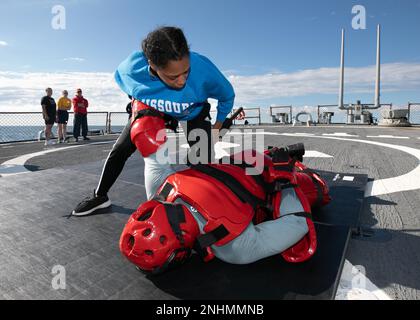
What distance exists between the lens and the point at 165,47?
161cm

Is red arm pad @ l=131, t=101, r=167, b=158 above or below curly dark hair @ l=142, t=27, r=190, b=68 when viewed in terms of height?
below

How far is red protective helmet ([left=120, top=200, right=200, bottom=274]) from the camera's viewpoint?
139 cm

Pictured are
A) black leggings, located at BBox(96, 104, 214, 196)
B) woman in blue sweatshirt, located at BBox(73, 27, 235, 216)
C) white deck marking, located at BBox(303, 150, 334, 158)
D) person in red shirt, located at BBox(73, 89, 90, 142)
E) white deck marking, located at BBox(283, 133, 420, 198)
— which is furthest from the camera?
person in red shirt, located at BBox(73, 89, 90, 142)

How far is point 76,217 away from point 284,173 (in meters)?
1.89

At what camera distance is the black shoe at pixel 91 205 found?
2.55 meters

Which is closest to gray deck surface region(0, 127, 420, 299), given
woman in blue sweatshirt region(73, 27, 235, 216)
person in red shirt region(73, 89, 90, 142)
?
woman in blue sweatshirt region(73, 27, 235, 216)

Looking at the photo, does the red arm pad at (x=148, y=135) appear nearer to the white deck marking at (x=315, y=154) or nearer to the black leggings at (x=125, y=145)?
the black leggings at (x=125, y=145)

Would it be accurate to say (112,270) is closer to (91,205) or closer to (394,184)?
(91,205)

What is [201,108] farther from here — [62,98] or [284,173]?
[62,98]

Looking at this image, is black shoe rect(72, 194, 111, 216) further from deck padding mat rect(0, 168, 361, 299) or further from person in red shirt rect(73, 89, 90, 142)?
person in red shirt rect(73, 89, 90, 142)

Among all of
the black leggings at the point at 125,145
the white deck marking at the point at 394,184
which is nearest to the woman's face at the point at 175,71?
the black leggings at the point at 125,145

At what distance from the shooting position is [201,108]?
2463 mm

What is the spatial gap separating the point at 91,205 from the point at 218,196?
1.59 meters

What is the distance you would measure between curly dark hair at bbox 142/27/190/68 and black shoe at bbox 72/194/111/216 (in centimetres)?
154
